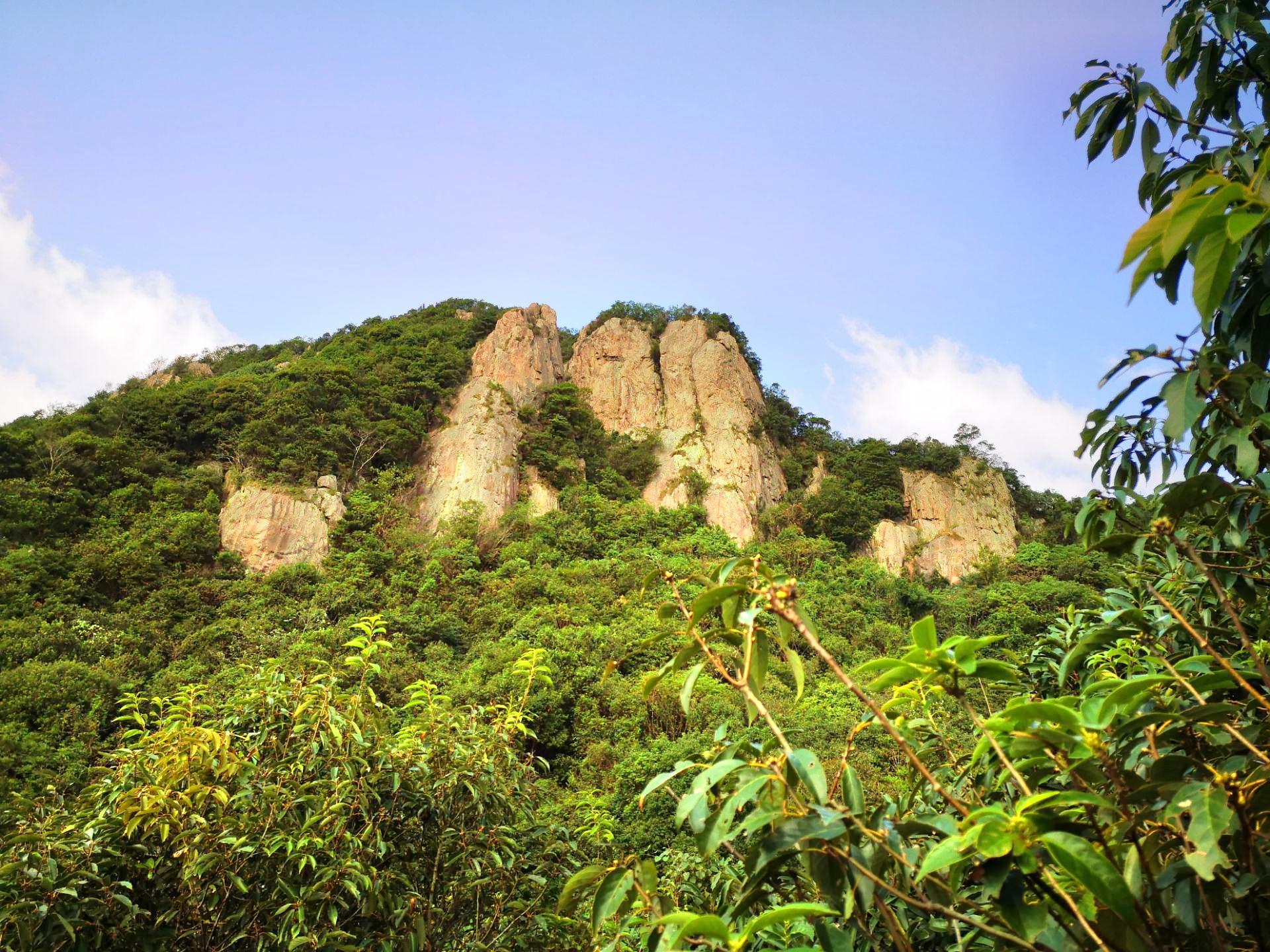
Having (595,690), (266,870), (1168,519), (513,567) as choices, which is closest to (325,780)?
(266,870)

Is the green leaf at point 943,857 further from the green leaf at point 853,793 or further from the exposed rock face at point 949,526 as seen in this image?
the exposed rock face at point 949,526

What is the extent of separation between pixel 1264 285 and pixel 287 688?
155 inches

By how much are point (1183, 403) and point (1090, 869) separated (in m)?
0.67

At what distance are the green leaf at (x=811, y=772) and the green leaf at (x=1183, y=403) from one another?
68 centimetres

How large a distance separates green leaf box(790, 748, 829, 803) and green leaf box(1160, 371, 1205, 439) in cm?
68

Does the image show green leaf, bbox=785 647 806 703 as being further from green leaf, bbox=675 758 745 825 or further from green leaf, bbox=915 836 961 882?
green leaf, bbox=915 836 961 882

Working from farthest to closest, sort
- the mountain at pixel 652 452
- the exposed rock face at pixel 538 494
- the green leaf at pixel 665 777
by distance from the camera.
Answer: the exposed rock face at pixel 538 494, the mountain at pixel 652 452, the green leaf at pixel 665 777

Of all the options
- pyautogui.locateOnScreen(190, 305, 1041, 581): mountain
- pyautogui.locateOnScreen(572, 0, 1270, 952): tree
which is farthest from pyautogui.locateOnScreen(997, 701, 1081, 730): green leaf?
pyautogui.locateOnScreen(190, 305, 1041, 581): mountain

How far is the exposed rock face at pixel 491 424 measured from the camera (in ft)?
88.3

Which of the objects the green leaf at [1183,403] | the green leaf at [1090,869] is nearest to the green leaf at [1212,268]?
the green leaf at [1183,403]

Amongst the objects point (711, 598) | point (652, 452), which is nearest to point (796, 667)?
point (711, 598)

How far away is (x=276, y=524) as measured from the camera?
22500 mm

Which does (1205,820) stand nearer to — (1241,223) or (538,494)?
(1241,223)

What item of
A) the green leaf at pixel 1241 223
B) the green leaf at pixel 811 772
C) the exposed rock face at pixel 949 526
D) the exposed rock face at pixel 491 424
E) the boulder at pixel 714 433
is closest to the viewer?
the green leaf at pixel 1241 223
